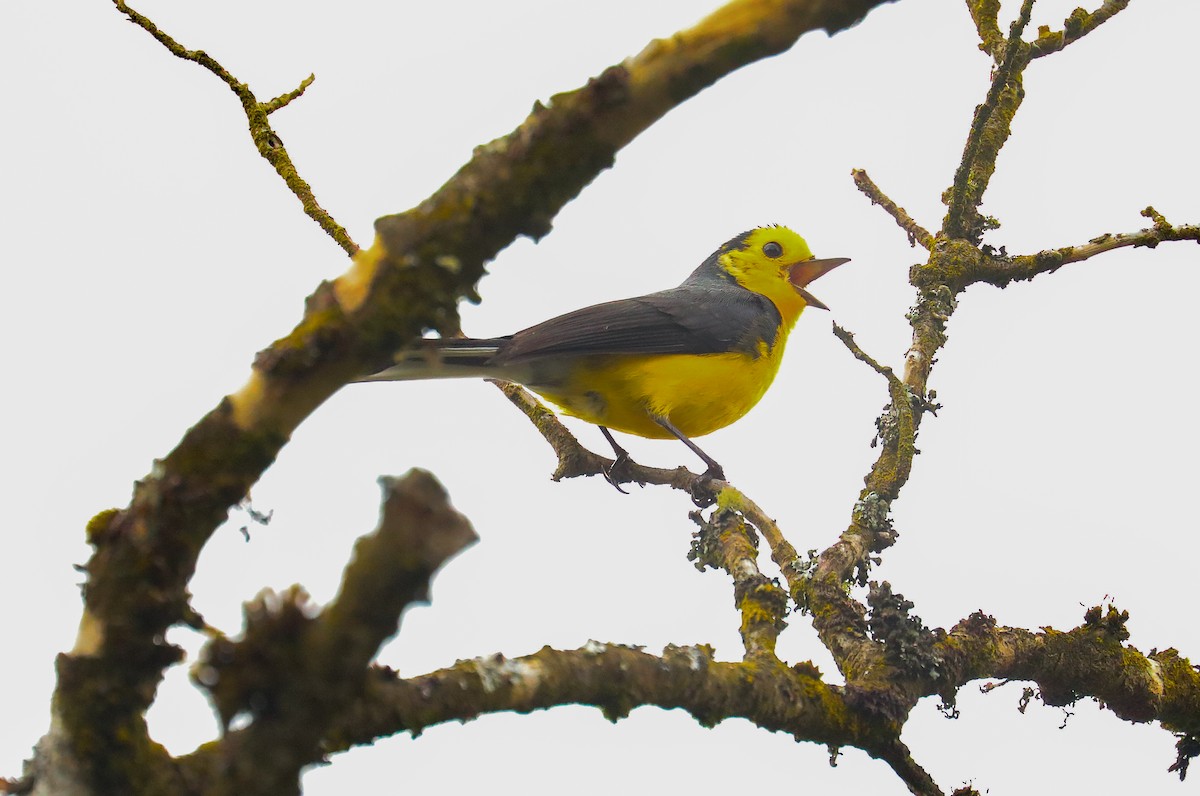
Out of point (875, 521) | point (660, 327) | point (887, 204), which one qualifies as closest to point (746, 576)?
point (875, 521)

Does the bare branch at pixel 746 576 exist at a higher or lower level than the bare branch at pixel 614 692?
higher

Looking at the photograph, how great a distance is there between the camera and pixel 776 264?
320 inches

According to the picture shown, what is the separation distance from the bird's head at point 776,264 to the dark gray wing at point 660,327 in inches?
13.7

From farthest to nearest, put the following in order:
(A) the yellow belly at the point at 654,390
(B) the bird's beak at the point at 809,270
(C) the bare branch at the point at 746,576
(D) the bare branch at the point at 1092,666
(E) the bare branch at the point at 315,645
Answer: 1. (B) the bird's beak at the point at 809,270
2. (A) the yellow belly at the point at 654,390
3. (D) the bare branch at the point at 1092,666
4. (C) the bare branch at the point at 746,576
5. (E) the bare branch at the point at 315,645

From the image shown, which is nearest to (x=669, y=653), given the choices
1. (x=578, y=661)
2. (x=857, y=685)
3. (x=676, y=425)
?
(x=578, y=661)

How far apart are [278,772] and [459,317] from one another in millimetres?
795

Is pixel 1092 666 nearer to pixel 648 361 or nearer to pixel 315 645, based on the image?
pixel 648 361

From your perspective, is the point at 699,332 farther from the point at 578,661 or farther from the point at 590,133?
the point at 590,133

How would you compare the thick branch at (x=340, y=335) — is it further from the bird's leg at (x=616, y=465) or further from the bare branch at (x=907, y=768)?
the bird's leg at (x=616, y=465)

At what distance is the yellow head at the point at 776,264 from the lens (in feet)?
25.5

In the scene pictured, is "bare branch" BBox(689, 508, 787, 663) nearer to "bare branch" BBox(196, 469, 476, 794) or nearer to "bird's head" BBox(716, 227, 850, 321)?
"bare branch" BBox(196, 469, 476, 794)

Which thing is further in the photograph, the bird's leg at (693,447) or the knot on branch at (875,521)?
the bird's leg at (693,447)

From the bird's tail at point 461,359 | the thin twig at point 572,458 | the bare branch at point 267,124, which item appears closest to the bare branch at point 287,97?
the bare branch at point 267,124

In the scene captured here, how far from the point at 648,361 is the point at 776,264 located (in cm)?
217
